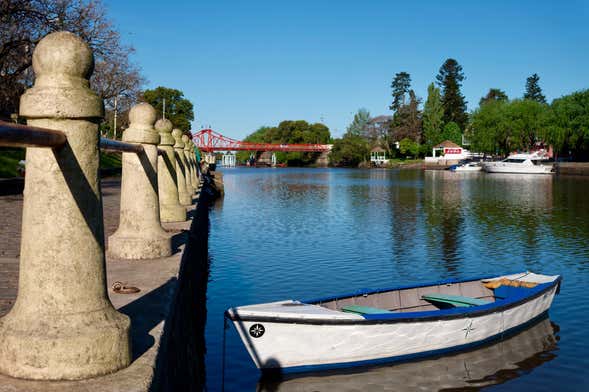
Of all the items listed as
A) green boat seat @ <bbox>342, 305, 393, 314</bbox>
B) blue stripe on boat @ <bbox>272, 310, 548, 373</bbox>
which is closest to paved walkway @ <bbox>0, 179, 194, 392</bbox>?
blue stripe on boat @ <bbox>272, 310, 548, 373</bbox>

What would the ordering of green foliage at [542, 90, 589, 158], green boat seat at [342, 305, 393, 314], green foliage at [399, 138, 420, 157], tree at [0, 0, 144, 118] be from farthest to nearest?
green foliage at [399, 138, 420, 157] → green foliage at [542, 90, 589, 158] → tree at [0, 0, 144, 118] → green boat seat at [342, 305, 393, 314]

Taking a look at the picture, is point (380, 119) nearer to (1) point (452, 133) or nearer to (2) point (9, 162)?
(1) point (452, 133)

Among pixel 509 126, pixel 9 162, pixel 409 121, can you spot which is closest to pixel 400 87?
pixel 409 121

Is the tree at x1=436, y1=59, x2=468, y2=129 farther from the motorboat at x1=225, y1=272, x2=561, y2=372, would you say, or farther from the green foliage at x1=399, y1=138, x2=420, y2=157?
the motorboat at x1=225, y1=272, x2=561, y2=372

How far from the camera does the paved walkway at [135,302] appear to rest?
368 centimetres

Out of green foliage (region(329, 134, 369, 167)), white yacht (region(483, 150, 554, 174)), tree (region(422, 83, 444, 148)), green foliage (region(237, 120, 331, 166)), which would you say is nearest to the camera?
white yacht (region(483, 150, 554, 174))

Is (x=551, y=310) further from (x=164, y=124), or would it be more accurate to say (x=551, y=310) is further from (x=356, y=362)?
(x=164, y=124)

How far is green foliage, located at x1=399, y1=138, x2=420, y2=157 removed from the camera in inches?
5290

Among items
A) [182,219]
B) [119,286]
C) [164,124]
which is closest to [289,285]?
[182,219]

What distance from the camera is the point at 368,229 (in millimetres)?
25672

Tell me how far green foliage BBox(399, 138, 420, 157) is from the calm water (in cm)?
9509

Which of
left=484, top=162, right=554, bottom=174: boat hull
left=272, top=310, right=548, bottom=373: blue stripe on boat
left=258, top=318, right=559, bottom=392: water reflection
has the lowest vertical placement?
left=258, top=318, right=559, bottom=392: water reflection

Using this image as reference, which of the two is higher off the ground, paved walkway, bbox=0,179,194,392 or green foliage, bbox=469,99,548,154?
green foliage, bbox=469,99,548,154

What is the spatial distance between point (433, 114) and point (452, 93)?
809 centimetres
